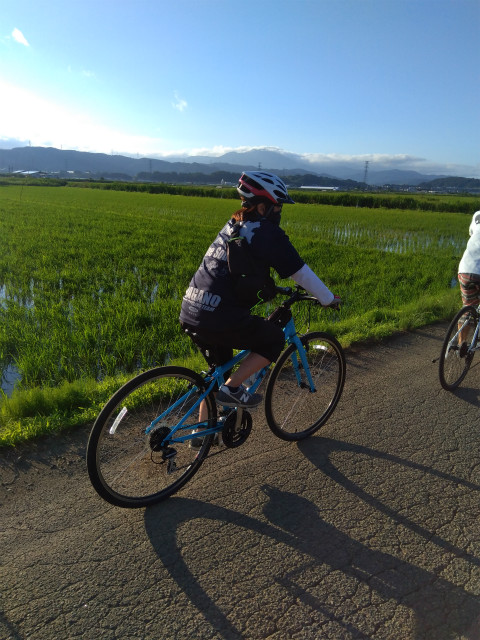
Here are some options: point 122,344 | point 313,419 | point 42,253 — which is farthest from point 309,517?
point 42,253

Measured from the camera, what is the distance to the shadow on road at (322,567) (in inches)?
69.5

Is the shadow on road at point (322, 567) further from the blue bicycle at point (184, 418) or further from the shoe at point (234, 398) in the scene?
the shoe at point (234, 398)

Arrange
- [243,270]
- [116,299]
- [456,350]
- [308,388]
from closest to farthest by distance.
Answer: [243,270]
[308,388]
[456,350]
[116,299]

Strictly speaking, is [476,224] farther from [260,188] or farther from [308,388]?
[260,188]

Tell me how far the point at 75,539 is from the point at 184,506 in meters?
0.58

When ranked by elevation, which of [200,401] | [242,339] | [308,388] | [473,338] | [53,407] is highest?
[242,339]

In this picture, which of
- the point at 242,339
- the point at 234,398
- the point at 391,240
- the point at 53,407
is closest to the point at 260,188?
the point at 242,339

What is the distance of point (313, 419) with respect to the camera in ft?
10.7

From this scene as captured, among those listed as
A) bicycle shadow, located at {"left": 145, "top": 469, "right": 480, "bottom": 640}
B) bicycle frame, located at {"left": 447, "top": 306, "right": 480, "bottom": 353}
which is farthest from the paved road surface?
bicycle frame, located at {"left": 447, "top": 306, "right": 480, "bottom": 353}

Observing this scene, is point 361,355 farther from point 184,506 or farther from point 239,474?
point 184,506

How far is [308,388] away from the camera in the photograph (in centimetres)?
320

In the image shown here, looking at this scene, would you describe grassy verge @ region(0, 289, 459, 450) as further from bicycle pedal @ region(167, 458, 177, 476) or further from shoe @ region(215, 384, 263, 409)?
shoe @ region(215, 384, 263, 409)

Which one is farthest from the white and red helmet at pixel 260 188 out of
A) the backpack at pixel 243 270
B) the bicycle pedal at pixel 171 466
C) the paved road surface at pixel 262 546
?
the paved road surface at pixel 262 546

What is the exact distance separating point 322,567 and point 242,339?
3.95ft
